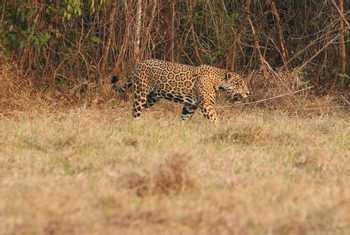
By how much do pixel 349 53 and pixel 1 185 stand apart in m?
8.26

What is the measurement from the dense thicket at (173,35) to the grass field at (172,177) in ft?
8.91

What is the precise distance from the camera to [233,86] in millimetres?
10766

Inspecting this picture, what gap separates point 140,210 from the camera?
5.34m

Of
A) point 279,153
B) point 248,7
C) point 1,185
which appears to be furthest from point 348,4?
point 1,185

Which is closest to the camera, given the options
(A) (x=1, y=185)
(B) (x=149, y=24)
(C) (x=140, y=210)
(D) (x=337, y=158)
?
(C) (x=140, y=210)

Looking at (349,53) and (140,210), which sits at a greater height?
(140,210)

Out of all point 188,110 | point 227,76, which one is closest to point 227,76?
point 227,76

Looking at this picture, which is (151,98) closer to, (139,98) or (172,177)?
(139,98)

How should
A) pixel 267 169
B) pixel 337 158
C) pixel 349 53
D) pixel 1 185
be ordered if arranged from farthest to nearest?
pixel 349 53 < pixel 337 158 < pixel 267 169 < pixel 1 185

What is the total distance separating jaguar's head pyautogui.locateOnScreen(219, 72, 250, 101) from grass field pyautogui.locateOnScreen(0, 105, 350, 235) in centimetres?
109

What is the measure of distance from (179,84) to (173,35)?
2501mm

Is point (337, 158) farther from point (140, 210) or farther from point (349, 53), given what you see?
point (349, 53)

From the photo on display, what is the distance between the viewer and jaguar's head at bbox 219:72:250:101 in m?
10.7

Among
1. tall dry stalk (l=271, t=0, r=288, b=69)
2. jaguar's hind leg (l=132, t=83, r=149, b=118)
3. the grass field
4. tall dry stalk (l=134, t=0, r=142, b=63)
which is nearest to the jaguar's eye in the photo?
jaguar's hind leg (l=132, t=83, r=149, b=118)
